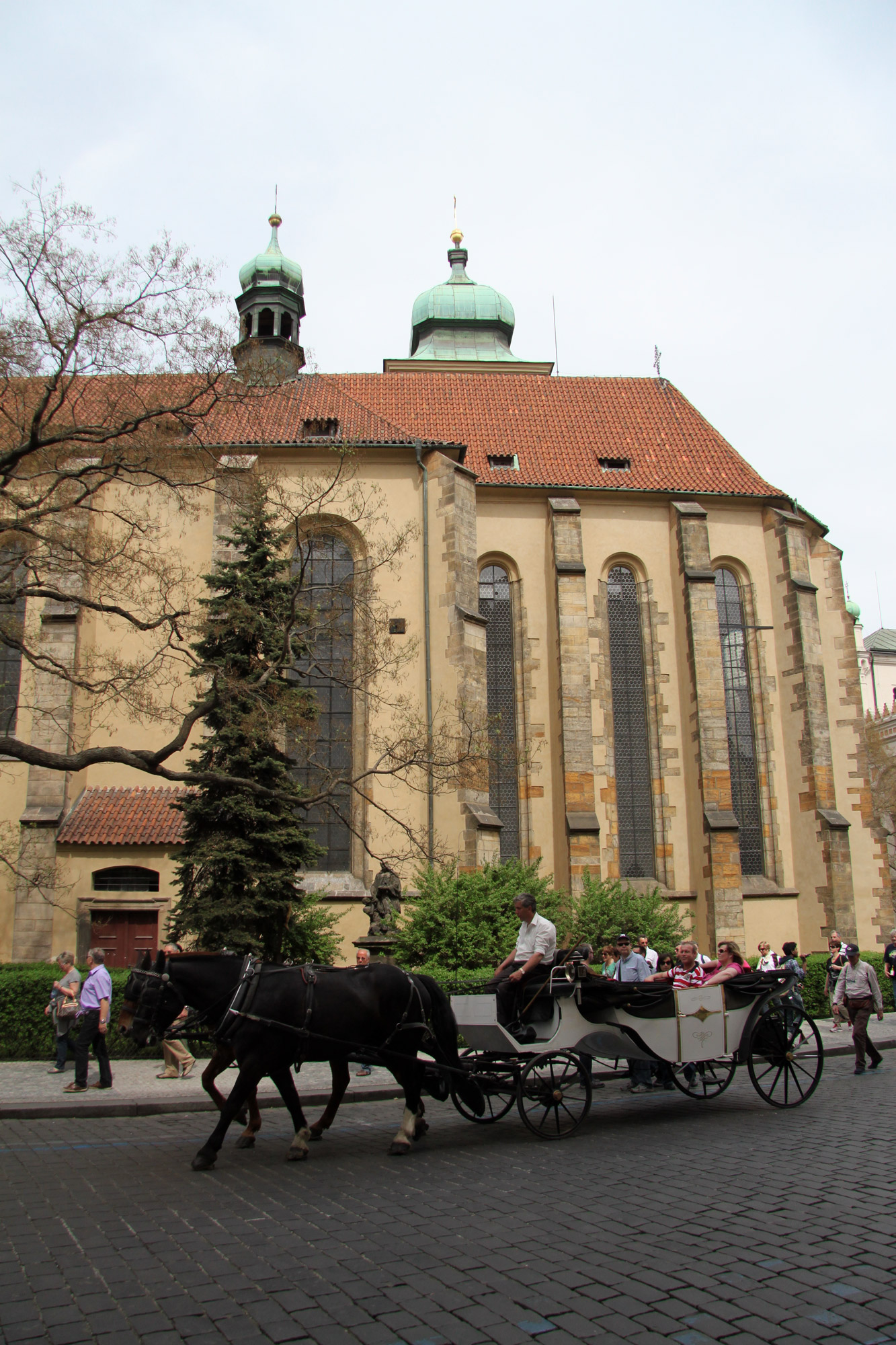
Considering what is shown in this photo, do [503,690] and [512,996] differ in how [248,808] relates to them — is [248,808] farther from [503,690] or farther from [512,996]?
[503,690]

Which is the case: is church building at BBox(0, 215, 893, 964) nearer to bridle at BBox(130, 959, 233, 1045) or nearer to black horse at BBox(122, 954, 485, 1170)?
black horse at BBox(122, 954, 485, 1170)

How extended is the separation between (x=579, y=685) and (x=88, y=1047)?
47.3ft

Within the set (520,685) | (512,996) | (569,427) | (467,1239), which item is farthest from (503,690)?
Result: (467,1239)

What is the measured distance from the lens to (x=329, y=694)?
70.2 feet

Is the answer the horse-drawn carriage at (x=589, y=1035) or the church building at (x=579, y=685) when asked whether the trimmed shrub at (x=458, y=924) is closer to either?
the church building at (x=579, y=685)

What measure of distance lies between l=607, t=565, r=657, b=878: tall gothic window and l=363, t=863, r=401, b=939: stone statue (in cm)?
828

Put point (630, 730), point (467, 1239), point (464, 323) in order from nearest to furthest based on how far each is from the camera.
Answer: point (467, 1239)
point (630, 730)
point (464, 323)

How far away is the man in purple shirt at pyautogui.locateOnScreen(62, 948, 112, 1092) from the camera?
1045cm

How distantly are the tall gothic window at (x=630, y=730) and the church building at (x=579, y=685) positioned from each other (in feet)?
0.18

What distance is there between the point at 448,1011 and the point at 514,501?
1860 cm

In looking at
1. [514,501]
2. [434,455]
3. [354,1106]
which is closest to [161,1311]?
[354,1106]

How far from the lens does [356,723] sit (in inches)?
836

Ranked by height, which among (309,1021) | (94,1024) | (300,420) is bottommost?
(94,1024)

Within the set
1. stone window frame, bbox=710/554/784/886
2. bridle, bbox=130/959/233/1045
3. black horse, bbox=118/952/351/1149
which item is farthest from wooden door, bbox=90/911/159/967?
stone window frame, bbox=710/554/784/886
